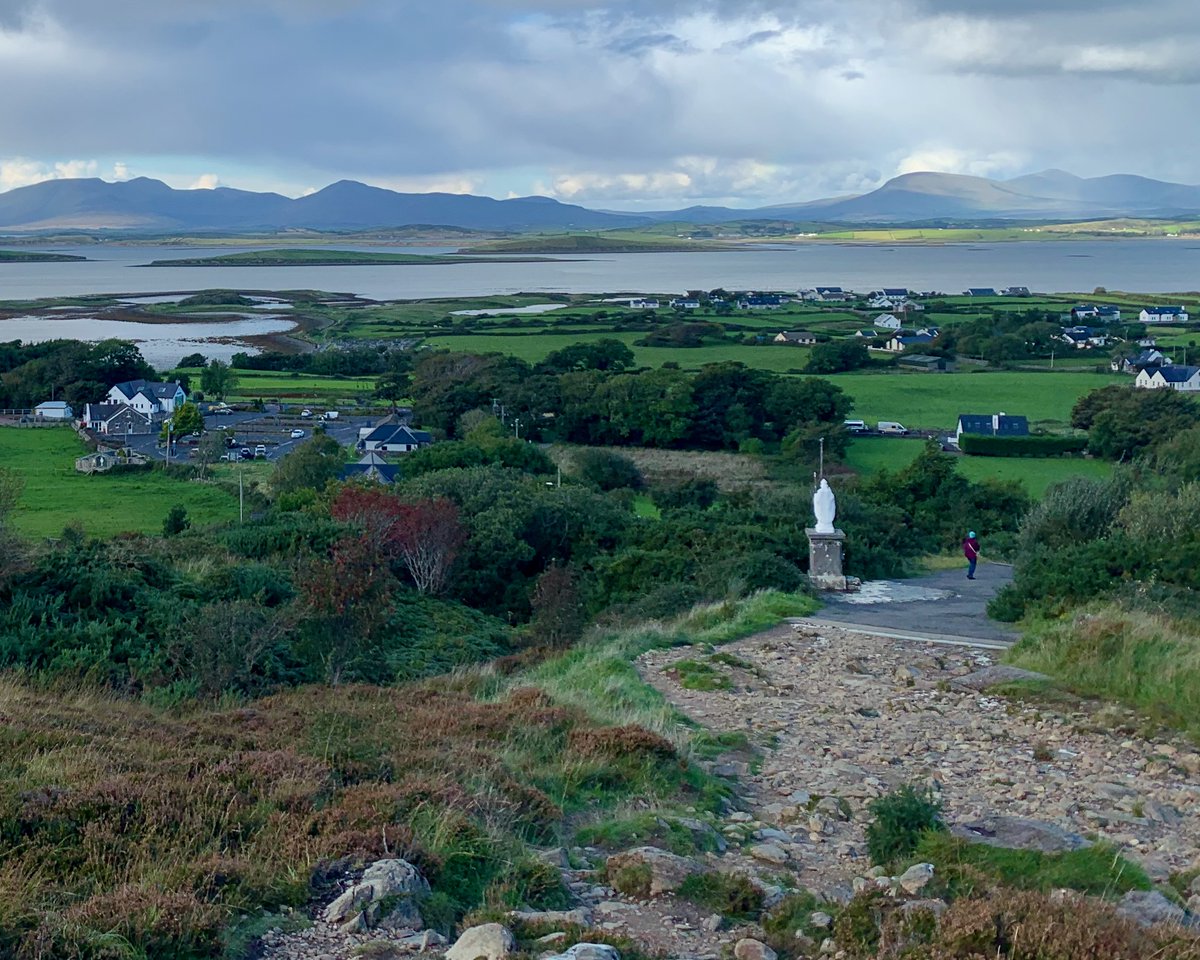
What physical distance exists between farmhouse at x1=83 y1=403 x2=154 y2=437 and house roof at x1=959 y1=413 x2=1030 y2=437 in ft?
95.4

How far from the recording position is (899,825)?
238 inches

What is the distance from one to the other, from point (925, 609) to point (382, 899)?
9.95m

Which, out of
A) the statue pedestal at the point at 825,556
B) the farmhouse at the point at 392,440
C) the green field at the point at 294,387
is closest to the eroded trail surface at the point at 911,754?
the statue pedestal at the point at 825,556

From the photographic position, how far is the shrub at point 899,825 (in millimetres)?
5949

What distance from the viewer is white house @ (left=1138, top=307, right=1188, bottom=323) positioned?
87.9 metres

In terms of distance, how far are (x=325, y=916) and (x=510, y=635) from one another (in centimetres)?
1025

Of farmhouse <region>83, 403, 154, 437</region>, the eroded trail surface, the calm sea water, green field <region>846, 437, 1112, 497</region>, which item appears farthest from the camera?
the calm sea water

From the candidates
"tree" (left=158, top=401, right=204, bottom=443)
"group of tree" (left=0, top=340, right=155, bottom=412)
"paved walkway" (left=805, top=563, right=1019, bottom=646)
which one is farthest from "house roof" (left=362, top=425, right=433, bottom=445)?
"paved walkway" (left=805, top=563, right=1019, bottom=646)

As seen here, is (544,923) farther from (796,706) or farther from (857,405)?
(857,405)

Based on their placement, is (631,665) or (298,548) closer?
(631,665)

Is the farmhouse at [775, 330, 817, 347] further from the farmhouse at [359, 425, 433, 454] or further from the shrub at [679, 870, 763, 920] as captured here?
the shrub at [679, 870, 763, 920]

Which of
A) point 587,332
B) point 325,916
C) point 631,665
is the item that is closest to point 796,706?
point 631,665

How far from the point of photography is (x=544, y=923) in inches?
192

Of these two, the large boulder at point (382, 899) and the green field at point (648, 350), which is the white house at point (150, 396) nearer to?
the green field at point (648, 350)
